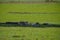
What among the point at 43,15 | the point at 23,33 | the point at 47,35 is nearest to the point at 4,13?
the point at 23,33

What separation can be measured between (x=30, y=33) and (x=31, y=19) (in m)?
0.18

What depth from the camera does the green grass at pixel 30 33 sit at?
150 cm

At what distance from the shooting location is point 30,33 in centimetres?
151

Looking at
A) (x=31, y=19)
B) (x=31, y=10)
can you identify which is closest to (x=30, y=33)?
(x=31, y=19)

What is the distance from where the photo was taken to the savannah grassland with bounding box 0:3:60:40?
4.93ft

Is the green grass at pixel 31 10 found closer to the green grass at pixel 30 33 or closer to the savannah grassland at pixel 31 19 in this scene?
the savannah grassland at pixel 31 19

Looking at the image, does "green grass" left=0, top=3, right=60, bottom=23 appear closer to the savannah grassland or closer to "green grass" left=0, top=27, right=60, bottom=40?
the savannah grassland

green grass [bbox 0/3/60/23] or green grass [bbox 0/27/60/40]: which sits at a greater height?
green grass [bbox 0/3/60/23]

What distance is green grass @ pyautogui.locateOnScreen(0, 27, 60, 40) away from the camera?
150cm

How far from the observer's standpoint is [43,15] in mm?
1577

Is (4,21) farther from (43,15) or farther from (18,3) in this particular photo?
(43,15)

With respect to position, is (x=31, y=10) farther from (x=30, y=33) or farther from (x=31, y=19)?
(x=30, y=33)

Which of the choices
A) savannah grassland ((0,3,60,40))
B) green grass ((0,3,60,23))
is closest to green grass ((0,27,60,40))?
savannah grassland ((0,3,60,40))

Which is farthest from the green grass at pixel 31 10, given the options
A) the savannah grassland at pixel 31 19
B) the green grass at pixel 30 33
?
the green grass at pixel 30 33
